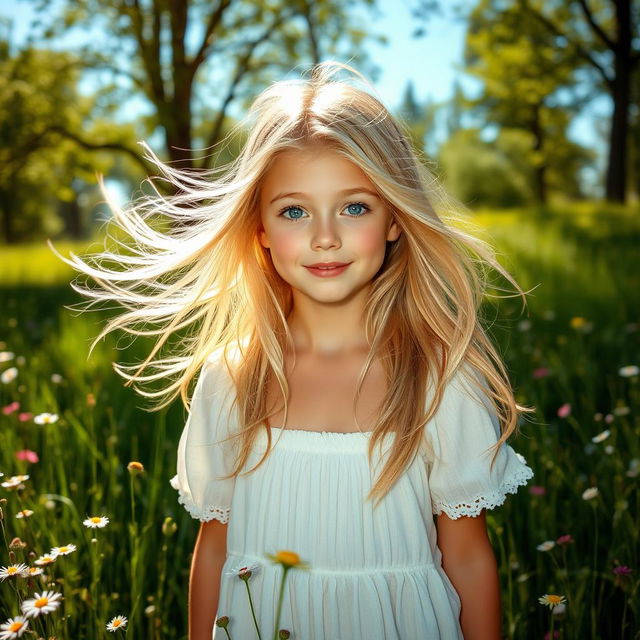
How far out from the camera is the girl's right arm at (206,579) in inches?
72.6

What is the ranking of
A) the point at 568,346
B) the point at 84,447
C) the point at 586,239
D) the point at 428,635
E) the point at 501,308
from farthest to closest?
the point at 586,239
the point at 501,308
the point at 568,346
the point at 84,447
the point at 428,635

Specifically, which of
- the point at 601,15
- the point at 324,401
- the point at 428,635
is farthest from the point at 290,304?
the point at 601,15

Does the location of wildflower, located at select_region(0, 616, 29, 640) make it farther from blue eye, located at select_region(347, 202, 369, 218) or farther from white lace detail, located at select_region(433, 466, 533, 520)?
blue eye, located at select_region(347, 202, 369, 218)

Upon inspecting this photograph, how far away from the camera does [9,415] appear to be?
2.64 m

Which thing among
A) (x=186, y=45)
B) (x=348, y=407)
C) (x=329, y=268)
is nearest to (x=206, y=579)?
(x=348, y=407)

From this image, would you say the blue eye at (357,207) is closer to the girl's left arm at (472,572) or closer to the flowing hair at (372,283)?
the flowing hair at (372,283)

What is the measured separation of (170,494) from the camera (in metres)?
2.54

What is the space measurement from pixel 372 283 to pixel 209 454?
1.94 feet

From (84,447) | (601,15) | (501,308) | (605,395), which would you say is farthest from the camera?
(601,15)

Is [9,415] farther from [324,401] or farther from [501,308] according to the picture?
[501,308]

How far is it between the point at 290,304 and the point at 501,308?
3.22 metres

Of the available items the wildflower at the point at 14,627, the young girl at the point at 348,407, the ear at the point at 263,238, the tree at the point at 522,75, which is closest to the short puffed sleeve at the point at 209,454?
the young girl at the point at 348,407

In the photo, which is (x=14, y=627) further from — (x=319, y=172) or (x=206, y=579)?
(x=319, y=172)

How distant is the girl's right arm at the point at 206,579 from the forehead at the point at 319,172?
0.85m
